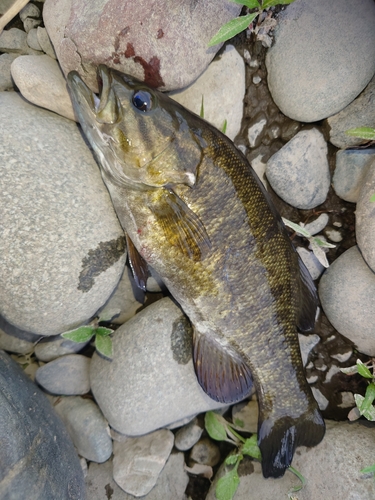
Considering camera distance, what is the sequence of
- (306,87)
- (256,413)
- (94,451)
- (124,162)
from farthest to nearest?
(256,413)
(94,451)
(306,87)
(124,162)

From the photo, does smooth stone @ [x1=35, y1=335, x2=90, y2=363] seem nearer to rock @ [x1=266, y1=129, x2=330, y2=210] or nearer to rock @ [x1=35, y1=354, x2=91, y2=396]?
rock @ [x1=35, y1=354, x2=91, y2=396]

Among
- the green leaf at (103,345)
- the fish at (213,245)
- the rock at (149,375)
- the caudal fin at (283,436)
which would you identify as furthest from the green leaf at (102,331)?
the caudal fin at (283,436)

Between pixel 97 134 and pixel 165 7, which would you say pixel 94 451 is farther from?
pixel 165 7

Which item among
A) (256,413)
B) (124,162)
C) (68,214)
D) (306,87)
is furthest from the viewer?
(256,413)

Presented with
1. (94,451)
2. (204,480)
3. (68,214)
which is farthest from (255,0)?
(204,480)

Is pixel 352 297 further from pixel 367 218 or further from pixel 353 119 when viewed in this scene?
pixel 353 119

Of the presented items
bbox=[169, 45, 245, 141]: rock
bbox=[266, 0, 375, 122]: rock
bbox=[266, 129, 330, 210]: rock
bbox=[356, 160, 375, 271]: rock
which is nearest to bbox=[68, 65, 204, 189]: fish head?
bbox=[169, 45, 245, 141]: rock
